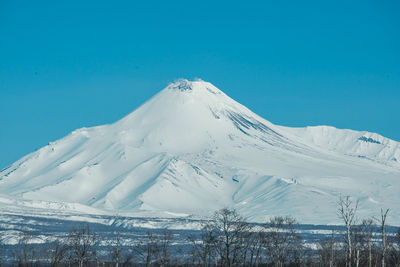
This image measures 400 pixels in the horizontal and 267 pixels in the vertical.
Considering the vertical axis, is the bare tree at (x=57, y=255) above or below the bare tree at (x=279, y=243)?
below

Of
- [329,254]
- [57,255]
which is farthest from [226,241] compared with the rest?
[329,254]

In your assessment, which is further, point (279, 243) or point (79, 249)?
point (279, 243)

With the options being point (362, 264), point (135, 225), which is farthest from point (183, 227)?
point (362, 264)

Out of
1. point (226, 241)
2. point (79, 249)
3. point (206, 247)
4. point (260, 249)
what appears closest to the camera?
point (79, 249)

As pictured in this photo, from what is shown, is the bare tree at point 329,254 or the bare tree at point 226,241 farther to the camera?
the bare tree at point 329,254

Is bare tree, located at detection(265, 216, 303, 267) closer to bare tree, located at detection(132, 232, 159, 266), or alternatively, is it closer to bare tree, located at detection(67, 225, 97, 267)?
bare tree, located at detection(132, 232, 159, 266)

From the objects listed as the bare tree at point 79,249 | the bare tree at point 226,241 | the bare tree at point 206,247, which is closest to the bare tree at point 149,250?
the bare tree at point 206,247

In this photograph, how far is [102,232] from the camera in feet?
587

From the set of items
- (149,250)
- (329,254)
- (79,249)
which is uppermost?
(329,254)

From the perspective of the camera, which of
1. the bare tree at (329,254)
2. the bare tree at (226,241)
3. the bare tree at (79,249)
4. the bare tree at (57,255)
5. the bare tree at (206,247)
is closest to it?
the bare tree at (226,241)

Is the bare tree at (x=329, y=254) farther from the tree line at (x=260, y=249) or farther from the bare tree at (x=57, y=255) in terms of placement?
the bare tree at (x=57, y=255)

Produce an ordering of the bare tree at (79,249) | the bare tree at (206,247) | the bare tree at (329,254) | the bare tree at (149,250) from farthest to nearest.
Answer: the bare tree at (149,250) → the bare tree at (79,249) → the bare tree at (206,247) → the bare tree at (329,254)

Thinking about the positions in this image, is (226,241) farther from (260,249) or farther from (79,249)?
(260,249)

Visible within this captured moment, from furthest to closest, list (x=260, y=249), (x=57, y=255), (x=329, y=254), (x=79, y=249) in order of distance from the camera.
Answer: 1. (x=260, y=249)
2. (x=329, y=254)
3. (x=79, y=249)
4. (x=57, y=255)
